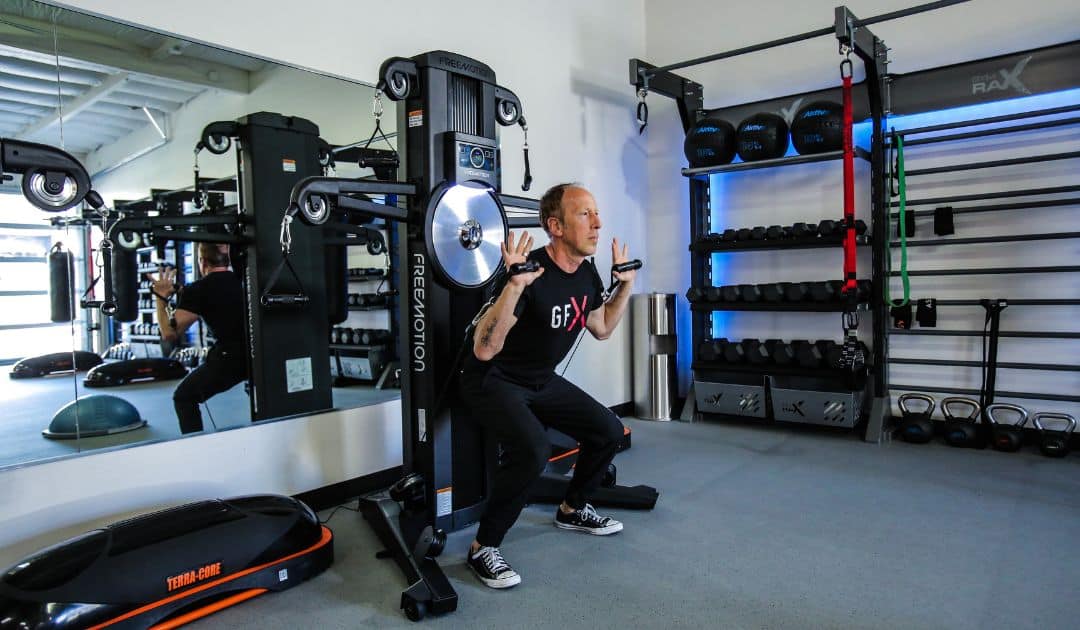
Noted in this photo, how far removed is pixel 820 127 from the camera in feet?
14.2

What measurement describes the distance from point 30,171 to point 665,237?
4.38 m

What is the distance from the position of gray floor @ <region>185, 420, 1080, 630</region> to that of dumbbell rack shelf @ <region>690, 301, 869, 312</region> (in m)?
1.08

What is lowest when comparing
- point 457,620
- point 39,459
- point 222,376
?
point 457,620

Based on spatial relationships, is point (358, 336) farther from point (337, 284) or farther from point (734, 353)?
point (734, 353)

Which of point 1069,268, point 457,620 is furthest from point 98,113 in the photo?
point 1069,268

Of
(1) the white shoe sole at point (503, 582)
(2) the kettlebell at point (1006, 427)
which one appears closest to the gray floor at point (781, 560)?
Result: (1) the white shoe sole at point (503, 582)

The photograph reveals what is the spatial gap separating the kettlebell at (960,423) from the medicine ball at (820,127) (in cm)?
179

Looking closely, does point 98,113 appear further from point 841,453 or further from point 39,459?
point 841,453

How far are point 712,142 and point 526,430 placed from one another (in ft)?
10.2

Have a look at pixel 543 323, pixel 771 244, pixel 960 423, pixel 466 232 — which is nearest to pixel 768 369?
pixel 771 244

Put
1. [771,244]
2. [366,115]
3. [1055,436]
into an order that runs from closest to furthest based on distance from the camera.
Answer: [366,115] → [1055,436] → [771,244]

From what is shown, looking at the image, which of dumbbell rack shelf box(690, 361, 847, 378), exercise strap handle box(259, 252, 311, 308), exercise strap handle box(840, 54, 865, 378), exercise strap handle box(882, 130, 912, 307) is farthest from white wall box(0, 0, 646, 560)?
exercise strap handle box(882, 130, 912, 307)

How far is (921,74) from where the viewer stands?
4289 millimetres

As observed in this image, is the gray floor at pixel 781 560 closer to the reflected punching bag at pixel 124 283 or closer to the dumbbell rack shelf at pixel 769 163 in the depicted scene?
the reflected punching bag at pixel 124 283
